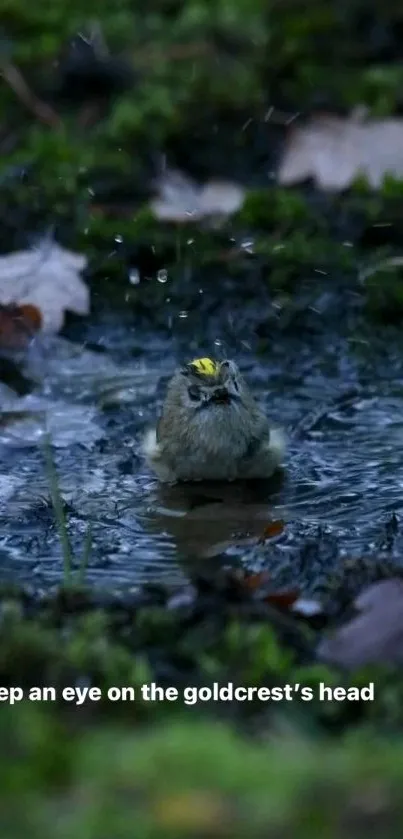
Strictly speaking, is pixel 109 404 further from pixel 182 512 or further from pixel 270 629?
pixel 270 629

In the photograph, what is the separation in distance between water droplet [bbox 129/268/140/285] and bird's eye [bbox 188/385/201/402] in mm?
1475

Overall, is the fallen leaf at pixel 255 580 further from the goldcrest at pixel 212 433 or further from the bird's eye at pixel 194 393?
the bird's eye at pixel 194 393

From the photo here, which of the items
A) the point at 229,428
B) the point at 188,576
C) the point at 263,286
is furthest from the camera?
the point at 263,286

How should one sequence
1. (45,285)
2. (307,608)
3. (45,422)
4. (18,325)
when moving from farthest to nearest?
(45,285), (18,325), (45,422), (307,608)

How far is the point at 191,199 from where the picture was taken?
7.75 metres

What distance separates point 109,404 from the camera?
6.18 metres

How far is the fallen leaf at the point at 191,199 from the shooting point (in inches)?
299

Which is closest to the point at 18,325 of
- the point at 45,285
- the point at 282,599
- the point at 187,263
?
the point at 45,285

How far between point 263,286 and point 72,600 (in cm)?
339

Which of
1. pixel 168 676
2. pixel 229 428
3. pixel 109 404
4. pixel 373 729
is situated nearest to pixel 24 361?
pixel 109 404

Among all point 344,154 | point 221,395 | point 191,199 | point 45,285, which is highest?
point 344,154

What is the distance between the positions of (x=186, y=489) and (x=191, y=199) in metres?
2.48

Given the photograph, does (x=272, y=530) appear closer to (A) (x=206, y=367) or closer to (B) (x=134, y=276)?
(A) (x=206, y=367)

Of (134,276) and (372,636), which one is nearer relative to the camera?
(372,636)
